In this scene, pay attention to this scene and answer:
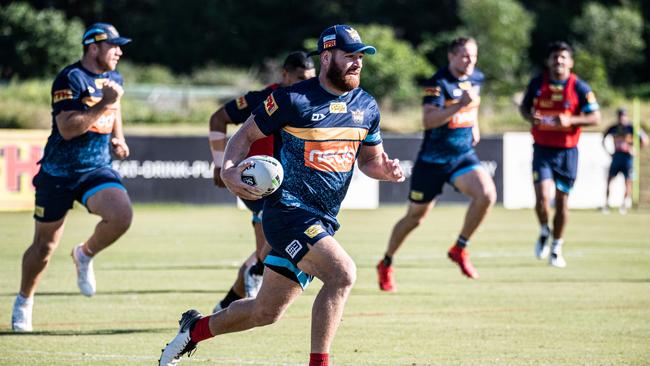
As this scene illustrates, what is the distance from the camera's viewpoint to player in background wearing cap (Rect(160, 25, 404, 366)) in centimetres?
701

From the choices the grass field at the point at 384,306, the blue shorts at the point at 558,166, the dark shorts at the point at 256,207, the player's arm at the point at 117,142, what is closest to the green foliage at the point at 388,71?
the grass field at the point at 384,306

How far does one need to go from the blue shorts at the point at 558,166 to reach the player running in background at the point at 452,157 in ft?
5.33

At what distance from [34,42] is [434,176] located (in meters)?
35.4

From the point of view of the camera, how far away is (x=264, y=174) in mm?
6879

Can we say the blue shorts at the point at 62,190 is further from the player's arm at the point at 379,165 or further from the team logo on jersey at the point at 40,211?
the player's arm at the point at 379,165

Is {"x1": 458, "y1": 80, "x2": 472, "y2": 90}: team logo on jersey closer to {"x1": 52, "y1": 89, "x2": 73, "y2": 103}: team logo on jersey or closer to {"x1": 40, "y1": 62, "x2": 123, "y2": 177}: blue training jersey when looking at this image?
{"x1": 40, "y1": 62, "x2": 123, "y2": 177}: blue training jersey

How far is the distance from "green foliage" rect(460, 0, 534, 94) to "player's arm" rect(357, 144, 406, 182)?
45.1m

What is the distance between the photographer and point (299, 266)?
704cm

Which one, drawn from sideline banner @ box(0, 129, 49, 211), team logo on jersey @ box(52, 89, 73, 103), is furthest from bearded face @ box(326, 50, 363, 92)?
sideline banner @ box(0, 129, 49, 211)

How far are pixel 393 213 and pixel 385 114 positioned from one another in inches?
547

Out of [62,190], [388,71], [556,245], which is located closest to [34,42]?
[388,71]

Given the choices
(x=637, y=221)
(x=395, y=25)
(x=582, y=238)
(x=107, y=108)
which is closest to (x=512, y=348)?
(x=107, y=108)

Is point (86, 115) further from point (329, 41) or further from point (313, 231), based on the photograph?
point (313, 231)

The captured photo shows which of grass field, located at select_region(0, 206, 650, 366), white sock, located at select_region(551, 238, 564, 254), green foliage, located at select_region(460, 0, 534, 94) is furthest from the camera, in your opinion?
green foliage, located at select_region(460, 0, 534, 94)
